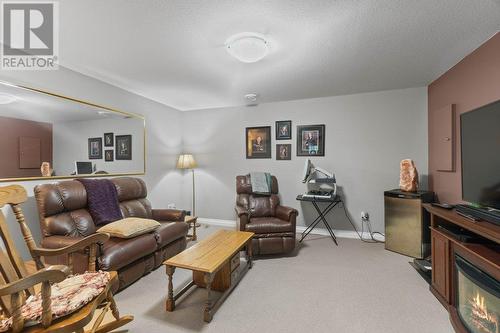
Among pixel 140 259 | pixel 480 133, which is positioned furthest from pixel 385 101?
pixel 140 259

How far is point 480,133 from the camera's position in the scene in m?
1.76

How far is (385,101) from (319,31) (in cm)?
226

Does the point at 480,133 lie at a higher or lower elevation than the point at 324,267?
higher

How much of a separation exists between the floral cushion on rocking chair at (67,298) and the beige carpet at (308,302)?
1.81 ft

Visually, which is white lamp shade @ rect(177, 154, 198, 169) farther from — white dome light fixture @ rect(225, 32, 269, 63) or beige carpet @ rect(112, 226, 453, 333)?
white dome light fixture @ rect(225, 32, 269, 63)

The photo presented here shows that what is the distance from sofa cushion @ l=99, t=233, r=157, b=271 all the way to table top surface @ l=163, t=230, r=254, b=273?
53cm

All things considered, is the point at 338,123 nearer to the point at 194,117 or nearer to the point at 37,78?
the point at 194,117

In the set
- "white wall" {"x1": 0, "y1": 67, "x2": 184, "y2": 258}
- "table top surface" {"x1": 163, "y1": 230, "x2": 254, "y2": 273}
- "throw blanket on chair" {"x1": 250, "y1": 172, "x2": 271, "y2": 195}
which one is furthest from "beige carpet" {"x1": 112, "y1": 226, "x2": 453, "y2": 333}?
"white wall" {"x1": 0, "y1": 67, "x2": 184, "y2": 258}

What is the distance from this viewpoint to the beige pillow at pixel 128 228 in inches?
90.0

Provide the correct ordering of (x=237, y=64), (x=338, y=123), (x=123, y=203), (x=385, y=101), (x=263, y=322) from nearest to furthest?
(x=263, y=322) < (x=237, y=64) < (x=123, y=203) < (x=385, y=101) < (x=338, y=123)

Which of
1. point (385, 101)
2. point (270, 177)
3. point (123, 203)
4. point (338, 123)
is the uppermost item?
point (385, 101)

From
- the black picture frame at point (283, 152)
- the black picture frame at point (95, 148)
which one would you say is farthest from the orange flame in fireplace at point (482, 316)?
the black picture frame at point (95, 148)

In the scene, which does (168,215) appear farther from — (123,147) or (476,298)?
(476,298)

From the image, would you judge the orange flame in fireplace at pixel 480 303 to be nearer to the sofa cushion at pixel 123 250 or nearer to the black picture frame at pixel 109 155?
the sofa cushion at pixel 123 250
